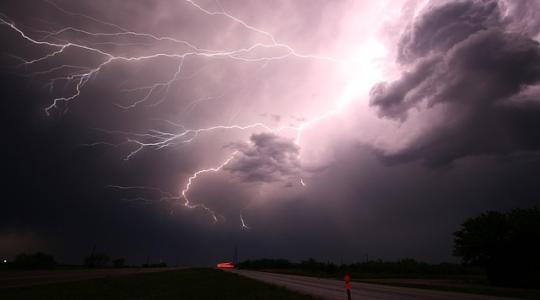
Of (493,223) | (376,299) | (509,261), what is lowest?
(376,299)

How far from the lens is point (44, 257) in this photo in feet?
284

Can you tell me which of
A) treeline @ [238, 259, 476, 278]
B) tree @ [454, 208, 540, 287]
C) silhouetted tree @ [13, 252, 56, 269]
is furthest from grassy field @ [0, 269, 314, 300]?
silhouetted tree @ [13, 252, 56, 269]

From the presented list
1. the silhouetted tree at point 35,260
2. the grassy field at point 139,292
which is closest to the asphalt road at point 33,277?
the grassy field at point 139,292

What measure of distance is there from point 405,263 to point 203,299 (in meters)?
71.0

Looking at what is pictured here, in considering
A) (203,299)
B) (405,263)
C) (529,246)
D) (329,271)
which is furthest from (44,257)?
(529,246)

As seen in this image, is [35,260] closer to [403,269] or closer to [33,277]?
[33,277]

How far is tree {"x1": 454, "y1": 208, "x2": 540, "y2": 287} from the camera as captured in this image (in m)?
32.4

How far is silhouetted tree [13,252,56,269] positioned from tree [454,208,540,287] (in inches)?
→ 2857

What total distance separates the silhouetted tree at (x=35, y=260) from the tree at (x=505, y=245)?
72571 mm

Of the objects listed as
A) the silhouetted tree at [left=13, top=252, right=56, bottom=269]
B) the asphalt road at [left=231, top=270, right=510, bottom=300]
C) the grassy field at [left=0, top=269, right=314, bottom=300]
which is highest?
the silhouetted tree at [left=13, top=252, right=56, bottom=269]

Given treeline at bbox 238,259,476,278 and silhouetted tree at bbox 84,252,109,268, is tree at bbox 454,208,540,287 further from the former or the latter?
silhouetted tree at bbox 84,252,109,268

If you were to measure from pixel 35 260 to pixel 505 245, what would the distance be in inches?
3347

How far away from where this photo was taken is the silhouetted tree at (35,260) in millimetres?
74088

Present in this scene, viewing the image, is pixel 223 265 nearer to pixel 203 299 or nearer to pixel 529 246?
pixel 529 246
